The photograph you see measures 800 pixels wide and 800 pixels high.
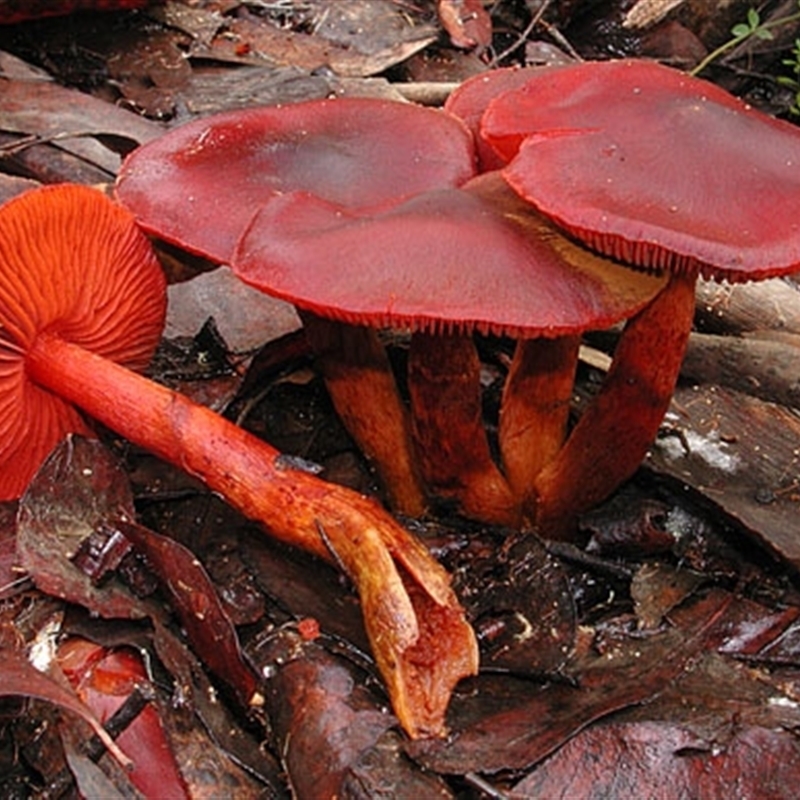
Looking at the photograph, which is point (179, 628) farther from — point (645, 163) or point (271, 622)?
point (645, 163)

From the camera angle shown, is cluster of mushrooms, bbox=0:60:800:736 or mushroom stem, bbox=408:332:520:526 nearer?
cluster of mushrooms, bbox=0:60:800:736

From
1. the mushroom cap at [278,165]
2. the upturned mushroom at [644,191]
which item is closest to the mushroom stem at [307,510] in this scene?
the mushroom cap at [278,165]

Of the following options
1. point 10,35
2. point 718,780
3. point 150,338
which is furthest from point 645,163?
point 10,35

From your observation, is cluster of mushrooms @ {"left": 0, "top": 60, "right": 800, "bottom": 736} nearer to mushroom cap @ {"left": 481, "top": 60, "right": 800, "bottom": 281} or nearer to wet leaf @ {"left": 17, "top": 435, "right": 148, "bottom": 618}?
mushroom cap @ {"left": 481, "top": 60, "right": 800, "bottom": 281}

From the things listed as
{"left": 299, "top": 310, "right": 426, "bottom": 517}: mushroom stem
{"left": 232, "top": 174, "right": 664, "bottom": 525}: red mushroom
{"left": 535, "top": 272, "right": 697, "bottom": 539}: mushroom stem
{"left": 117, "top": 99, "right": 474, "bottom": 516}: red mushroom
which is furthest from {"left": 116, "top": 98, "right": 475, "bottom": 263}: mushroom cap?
{"left": 535, "top": 272, "right": 697, "bottom": 539}: mushroom stem

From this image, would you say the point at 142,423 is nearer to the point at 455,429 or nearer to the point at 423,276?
the point at 455,429

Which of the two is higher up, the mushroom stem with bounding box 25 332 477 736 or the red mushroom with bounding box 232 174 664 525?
the red mushroom with bounding box 232 174 664 525
